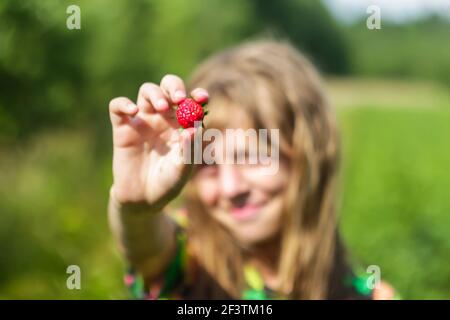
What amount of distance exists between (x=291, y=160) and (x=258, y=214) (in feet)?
0.80

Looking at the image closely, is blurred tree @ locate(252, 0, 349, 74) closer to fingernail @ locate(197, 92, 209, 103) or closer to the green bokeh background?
the green bokeh background

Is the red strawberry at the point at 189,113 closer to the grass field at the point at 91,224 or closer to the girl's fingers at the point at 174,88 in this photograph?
the girl's fingers at the point at 174,88

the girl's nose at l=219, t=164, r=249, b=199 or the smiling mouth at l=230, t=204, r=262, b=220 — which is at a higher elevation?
the girl's nose at l=219, t=164, r=249, b=199

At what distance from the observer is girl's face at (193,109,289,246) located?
2168 mm

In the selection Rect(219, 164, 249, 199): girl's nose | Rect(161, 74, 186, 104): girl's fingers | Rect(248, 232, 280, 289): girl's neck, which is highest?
Rect(161, 74, 186, 104): girl's fingers

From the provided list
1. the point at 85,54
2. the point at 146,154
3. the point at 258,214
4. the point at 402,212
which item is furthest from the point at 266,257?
the point at 402,212

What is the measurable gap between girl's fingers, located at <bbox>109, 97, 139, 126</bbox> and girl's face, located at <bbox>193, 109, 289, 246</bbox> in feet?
2.06

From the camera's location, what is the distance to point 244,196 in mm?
2178

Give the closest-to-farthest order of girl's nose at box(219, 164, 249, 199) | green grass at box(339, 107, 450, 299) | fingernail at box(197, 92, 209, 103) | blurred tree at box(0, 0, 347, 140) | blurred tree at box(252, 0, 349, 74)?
1. fingernail at box(197, 92, 209, 103)
2. girl's nose at box(219, 164, 249, 199)
3. blurred tree at box(0, 0, 347, 140)
4. green grass at box(339, 107, 450, 299)
5. blurred tree at box(252, 0, 349, 74)

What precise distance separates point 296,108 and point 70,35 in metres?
2.76

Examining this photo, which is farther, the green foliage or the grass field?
the green foliage

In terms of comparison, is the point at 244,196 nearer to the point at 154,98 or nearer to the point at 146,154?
the point at 146,154

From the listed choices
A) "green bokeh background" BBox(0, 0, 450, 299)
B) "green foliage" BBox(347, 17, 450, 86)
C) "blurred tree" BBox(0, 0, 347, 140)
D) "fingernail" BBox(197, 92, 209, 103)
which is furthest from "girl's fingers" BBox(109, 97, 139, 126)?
"green foliage" BBox(347, 17, 450, 86)
